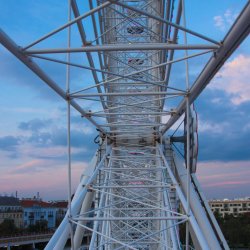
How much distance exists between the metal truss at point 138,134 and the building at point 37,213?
207 ft

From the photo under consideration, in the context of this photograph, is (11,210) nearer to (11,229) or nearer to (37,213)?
(37,213)

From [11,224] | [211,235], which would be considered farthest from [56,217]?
[211,235]

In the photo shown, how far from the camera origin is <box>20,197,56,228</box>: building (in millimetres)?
74500

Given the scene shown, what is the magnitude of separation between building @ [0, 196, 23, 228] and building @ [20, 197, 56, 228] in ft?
3.36

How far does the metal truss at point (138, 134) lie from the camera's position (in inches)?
199

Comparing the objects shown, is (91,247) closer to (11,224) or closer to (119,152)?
(119,152)

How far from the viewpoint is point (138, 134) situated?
40.5 ft

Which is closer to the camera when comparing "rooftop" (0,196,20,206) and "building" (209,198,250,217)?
"rooftop" (0,196,20,206)

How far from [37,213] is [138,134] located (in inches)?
2656

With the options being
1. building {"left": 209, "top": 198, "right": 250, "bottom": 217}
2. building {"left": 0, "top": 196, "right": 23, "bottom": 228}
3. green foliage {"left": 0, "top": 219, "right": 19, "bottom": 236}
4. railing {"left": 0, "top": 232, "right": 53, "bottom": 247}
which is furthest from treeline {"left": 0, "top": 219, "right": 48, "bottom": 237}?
building {"left": 209, "top": 198, "right": 250, "bottom": 217}

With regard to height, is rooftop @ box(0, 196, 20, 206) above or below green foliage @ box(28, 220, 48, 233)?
above

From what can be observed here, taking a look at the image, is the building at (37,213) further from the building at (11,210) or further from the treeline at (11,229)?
the treeline at (11,229)

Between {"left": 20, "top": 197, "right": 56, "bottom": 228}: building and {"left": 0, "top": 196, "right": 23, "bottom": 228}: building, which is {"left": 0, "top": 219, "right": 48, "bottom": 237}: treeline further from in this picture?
{"left": 20, "top": 197, "right": 56, "bottom": 228}: building

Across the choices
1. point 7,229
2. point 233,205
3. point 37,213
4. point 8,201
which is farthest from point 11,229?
point 233,205
